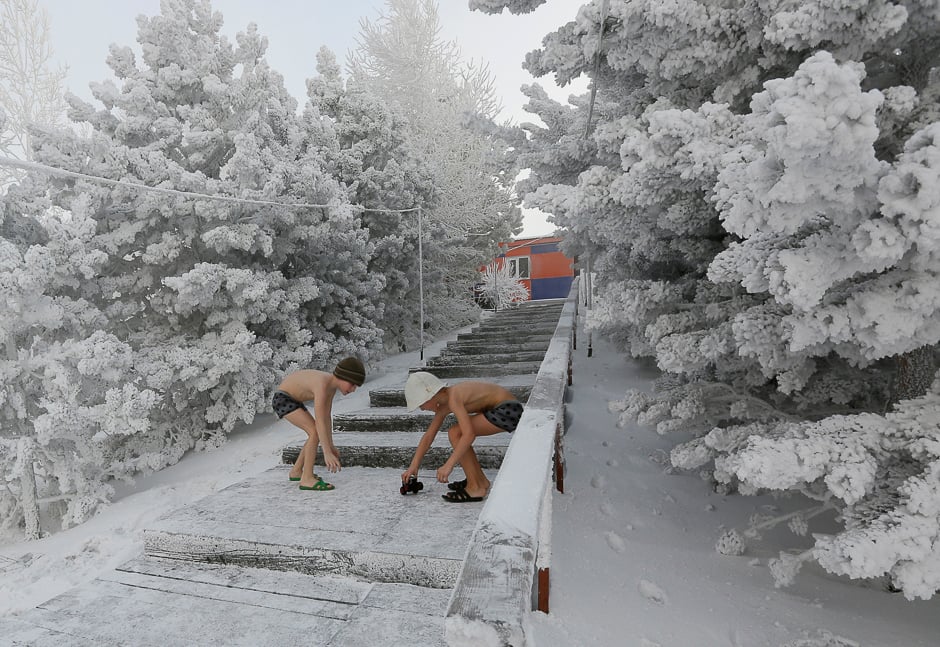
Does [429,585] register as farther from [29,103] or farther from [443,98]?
[29,103]

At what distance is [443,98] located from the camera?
13734mm

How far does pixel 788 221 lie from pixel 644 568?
2.13 metres

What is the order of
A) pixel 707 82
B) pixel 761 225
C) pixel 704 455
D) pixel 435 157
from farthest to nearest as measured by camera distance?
pixel 435 157, pixel 707 82, pixel 704 455, pixel 761 225

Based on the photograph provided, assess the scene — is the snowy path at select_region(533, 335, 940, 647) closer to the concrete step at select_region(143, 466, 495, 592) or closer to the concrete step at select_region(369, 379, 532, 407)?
the concrete step at select_region(143, 466, 495, 592)

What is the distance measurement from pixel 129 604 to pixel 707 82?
13.3ft

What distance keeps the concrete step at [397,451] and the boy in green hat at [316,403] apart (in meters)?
0.49

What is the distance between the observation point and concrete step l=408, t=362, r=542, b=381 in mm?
5662

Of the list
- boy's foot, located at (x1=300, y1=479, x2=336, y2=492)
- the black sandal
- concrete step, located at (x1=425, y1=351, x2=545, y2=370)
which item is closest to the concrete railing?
the black sandal

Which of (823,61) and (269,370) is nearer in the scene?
(823,61)

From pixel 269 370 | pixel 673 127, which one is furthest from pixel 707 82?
pixel 269 370

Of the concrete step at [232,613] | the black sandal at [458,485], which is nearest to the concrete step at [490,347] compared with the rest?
the black sandal at [458,485]

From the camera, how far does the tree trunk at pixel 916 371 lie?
219cm

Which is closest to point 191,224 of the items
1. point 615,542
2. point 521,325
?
point 521,325

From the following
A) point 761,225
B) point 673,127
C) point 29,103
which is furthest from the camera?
point 29,103
